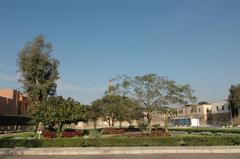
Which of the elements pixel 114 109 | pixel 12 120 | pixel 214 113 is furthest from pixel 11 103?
pixel 214 113

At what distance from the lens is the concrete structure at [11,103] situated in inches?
2409

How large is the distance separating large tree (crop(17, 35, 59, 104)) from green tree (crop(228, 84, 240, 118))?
5286 cm

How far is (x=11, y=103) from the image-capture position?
6656 cm

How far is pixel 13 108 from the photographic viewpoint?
67.8 meters

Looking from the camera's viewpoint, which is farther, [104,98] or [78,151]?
[104,98]

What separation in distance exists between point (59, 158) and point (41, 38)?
3907 cm

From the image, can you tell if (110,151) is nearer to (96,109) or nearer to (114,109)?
(114,109)

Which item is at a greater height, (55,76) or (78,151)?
(55,76)

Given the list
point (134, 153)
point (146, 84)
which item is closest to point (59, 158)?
point (134, 153)

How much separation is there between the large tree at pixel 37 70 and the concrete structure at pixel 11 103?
13.2 m

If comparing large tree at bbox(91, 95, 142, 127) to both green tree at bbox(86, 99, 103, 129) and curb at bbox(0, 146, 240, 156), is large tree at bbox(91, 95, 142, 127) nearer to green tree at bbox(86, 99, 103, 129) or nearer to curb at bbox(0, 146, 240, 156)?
green tree at bbox(86, 99, 103, 129)

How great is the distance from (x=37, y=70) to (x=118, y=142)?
105ft

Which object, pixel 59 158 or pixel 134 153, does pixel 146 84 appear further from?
pixel 59 158

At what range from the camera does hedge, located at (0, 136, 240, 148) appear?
21.2 metres
